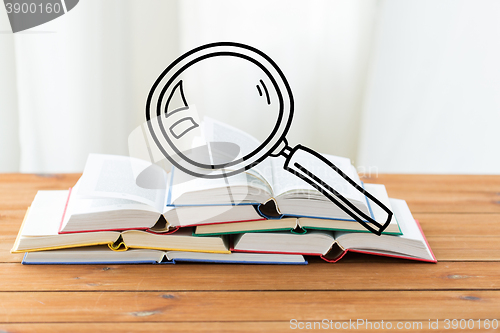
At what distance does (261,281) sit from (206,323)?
0.50ft

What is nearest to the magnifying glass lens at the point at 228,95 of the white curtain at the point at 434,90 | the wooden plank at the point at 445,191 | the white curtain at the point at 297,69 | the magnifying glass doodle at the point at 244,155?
the white curtain at the point at 297,69

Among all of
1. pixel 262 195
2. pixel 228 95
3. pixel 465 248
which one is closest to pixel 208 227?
pixel 262 195

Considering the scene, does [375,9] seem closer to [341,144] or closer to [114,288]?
[341,144]

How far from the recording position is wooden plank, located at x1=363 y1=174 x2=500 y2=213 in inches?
46.9

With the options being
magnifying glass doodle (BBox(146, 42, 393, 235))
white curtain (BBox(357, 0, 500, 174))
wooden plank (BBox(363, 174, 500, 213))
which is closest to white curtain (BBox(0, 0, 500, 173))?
white curtain (BBox(357, 0, 500, 174))

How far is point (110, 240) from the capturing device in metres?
0.90

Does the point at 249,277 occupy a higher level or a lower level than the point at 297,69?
lower

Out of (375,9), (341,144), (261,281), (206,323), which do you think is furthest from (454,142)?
(206,323)

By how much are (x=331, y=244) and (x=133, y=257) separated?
41 centimetres

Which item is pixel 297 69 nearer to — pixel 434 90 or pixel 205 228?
pixel 434 90

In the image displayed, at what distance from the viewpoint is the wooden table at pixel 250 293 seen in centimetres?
77

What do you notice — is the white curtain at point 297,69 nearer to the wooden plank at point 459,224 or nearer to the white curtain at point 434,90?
the white curtain at point 434,90

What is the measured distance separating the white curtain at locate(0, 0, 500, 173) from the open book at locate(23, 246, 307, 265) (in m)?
1.13

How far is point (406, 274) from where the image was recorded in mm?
907
